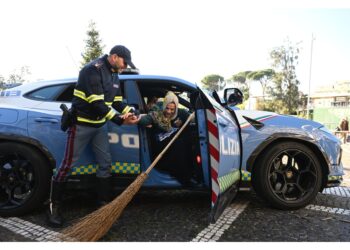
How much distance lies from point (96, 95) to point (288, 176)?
89.5 inches

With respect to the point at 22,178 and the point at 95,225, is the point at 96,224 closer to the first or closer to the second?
the point at 95,225

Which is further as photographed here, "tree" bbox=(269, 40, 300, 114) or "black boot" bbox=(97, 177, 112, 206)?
"tree" bbox=(269, 40, 300, 114)

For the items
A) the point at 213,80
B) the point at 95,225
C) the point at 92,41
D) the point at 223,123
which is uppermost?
the point at 92,41

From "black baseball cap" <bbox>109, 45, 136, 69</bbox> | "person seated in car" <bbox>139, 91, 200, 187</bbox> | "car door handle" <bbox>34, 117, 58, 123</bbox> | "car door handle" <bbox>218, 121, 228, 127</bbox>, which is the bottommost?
"person seated in car" <bbox>139, 91, 200, 187</bbox>

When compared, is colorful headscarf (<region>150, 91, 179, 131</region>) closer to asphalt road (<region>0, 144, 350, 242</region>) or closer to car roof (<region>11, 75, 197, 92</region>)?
car roof (<region>11, 75, 197, 92</region>)

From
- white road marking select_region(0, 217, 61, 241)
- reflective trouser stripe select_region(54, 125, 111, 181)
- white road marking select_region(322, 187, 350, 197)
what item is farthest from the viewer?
white road marking select_region(322, 187, 350, 197)

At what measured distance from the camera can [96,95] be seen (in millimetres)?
2807

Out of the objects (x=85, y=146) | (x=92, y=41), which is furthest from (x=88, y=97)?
(x=92, y=41)

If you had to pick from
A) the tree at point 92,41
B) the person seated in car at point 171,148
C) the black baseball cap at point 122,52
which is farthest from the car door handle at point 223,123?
the tree at point 92,41

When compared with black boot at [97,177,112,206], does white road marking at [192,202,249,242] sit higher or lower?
lower

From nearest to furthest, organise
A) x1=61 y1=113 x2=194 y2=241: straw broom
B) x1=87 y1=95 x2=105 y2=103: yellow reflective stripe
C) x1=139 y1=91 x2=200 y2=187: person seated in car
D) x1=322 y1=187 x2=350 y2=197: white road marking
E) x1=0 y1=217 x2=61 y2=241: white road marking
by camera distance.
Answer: x1=61 y1=113 x2=194 y2=241: straw broom < x1=0 y1=217 x2=61 y2=241: white road marking < x1=87 y1=95 x2=105 y2=103: yellow reflective stripe < x1=139 y1=91 x2=200 y2=187: person seated in car < x1=322 y1=187 x2=350 y2=197: white road marking

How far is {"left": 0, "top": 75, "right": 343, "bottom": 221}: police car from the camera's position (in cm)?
311

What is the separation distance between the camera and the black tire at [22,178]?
3123 millimetres

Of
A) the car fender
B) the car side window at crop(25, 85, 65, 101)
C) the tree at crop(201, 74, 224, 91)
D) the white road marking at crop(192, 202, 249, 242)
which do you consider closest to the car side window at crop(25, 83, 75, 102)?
the car side window at crop(25, 85, 65, 101)
